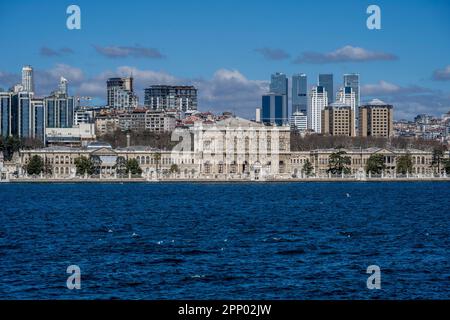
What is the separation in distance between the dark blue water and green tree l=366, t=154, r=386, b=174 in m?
73.4

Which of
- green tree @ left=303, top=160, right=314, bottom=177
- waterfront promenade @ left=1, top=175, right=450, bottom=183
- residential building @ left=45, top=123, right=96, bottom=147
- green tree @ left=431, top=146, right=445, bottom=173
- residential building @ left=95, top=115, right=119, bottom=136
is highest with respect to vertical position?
residential building @ left=95, top=115, right=119, bottom=136

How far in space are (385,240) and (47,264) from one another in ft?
37.2

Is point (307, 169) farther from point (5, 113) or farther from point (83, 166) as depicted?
point (5, 113)

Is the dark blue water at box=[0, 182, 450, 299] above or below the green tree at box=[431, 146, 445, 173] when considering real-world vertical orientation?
below

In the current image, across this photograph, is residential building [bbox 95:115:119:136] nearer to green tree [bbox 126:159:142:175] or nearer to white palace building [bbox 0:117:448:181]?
white palace building [bbox 0:117:448:181]

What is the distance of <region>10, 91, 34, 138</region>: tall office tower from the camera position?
184 m

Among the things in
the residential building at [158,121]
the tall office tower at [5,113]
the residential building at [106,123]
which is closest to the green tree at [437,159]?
the residential building at [158,121]

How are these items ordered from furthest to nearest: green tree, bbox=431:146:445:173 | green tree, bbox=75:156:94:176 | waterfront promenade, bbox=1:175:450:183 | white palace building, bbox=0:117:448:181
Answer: green tree, bbox=431:146:445:173
white palace building, bbox=0:117:448:181
green tree, bbox=75:156:94:176
waterfront promenade, bbox=1:175:450:183

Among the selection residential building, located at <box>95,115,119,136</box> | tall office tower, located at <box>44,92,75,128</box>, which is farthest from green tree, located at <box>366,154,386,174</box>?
tall office tower, located at <box>44,92,75,128</box>

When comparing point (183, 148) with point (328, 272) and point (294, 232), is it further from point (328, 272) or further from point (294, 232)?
point (328, 272)

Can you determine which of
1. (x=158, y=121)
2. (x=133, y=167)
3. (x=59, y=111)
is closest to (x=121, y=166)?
(x=133, y=167)

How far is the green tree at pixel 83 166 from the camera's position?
392 ft

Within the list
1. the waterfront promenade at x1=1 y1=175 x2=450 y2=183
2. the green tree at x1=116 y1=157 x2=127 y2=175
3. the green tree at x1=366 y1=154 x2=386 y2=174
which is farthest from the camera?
the green tree at x1=366 y1=154 x2=386 y2=174

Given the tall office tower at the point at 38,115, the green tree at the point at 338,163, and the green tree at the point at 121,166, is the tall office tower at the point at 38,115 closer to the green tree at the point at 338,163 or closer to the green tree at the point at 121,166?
the green tree at the point at 121,166
